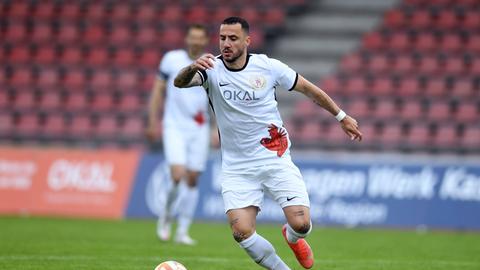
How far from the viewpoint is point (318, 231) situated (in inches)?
610

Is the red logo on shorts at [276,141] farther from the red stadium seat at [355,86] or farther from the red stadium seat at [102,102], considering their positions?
the red stadium seat at [102,102]

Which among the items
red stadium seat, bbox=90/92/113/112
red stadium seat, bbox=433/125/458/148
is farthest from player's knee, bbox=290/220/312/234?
red stadium seat, bbox=90/92/113/112

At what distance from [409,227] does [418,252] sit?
4.59 meters

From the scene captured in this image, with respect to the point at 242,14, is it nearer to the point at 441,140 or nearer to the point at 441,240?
the point at 441,140

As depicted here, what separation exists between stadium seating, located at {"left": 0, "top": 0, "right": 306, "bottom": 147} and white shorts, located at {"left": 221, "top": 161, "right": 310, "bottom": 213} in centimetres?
1333

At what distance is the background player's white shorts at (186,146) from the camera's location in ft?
41.0

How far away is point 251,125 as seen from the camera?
820 cm

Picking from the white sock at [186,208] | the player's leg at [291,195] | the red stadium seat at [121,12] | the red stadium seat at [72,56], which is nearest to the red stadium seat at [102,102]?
the red stadium seat at [72,56]

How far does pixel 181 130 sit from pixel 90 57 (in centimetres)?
1180

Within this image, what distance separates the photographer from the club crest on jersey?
26.7ft

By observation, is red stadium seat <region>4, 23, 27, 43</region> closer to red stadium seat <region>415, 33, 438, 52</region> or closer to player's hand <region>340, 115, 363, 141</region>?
red stadium seat <region>415, 33, 438, 52</region>

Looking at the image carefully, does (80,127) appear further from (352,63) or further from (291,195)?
(291,195)

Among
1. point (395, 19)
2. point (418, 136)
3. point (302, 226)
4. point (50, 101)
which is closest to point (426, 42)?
point (395, 19)

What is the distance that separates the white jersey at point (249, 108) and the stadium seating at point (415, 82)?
1188 cm
